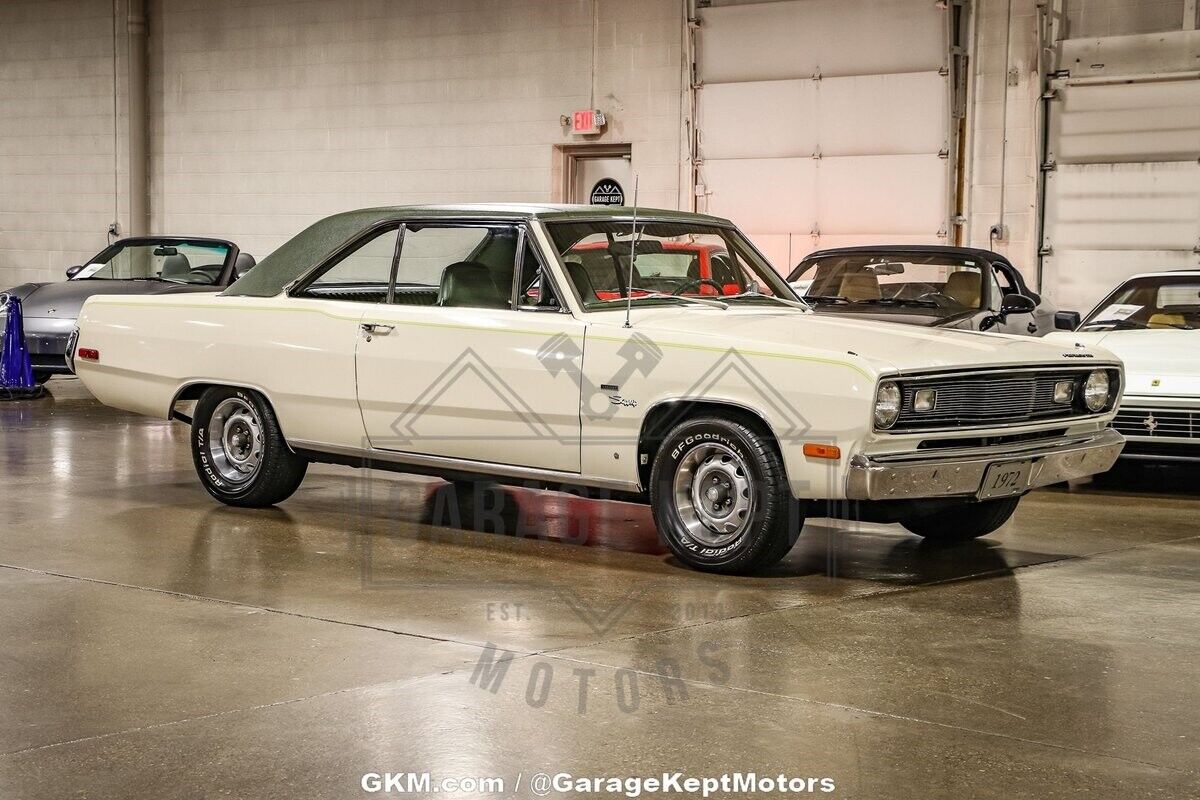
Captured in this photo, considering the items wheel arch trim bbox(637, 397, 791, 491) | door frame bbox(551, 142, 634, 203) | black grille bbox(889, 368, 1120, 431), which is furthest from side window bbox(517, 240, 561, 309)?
door frame bbox(551, 142, 634, 203)

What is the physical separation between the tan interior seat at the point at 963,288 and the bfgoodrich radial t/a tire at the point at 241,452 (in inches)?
189

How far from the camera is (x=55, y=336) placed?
1359 cm

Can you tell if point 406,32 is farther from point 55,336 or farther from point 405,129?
point 55,336

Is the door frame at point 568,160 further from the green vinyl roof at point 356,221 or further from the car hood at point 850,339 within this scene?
the car hood at point 850,339

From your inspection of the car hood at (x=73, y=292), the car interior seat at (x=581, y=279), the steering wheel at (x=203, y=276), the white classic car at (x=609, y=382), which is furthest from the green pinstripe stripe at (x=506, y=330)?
the steering wheel at (x=203, y=276)

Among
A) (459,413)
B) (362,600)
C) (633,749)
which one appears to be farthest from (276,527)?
(633,749)

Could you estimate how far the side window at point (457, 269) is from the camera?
7148 mm

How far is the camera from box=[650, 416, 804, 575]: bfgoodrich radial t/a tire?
6.18 metres

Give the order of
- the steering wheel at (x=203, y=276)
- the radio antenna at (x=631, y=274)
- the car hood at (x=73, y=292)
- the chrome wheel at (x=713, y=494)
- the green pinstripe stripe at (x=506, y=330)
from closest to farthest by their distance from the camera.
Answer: the green pinstripe stripe at (x=506, y=330) < the chrome wheel at (x=713, y=494) < the radio antenna at (x=631, y=274) < the car hood at (x=73, y=292) < the steering wheel at (x=203, y=276)

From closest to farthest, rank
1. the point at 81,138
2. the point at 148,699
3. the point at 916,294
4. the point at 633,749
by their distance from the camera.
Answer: the point at 633,749, the point at 148,699, the point at 916,294, the point at 81,138

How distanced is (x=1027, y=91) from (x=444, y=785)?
13098mm

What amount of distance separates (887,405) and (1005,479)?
0.73 metres

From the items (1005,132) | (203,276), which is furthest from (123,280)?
(1005,132)

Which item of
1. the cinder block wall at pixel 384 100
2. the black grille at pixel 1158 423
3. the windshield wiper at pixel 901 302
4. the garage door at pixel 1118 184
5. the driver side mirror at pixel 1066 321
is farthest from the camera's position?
the cinder block wall at pixel 384 100
